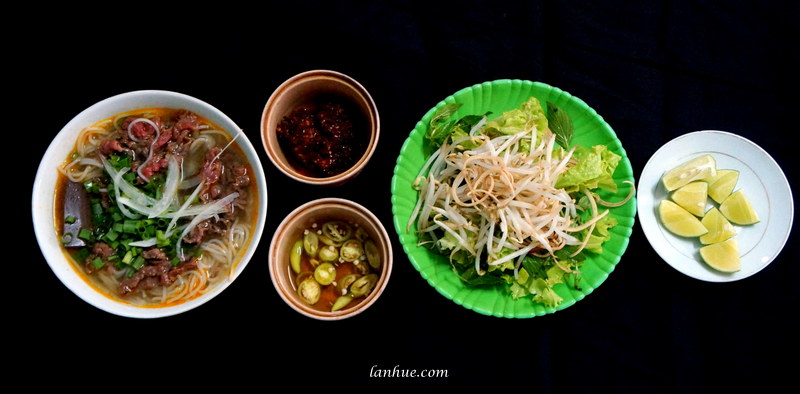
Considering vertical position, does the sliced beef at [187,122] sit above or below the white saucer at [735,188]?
below

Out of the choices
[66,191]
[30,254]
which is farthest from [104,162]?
[30,254]

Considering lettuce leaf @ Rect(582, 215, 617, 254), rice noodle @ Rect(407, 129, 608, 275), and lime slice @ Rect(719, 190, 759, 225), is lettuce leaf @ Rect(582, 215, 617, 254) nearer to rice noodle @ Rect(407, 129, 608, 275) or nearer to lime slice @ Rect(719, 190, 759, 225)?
rice noodle @ Rect(407, 129, 608, 275)

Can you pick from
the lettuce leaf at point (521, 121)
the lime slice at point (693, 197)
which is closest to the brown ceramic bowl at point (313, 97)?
the lettuce leaf at point (521, 121)

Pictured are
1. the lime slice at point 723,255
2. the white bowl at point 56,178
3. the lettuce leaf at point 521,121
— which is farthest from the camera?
the lime slice at point 723,255

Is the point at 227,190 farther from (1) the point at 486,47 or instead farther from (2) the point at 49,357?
(1) the point at 486,47

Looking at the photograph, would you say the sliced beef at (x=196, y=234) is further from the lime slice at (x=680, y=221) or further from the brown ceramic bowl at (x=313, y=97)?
the lime slice at (x=680, y=221)

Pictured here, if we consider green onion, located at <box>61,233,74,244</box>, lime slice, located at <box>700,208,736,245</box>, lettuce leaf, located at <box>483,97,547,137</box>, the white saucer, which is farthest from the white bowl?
lime slice, located at <box>700,208,736,245</box>
